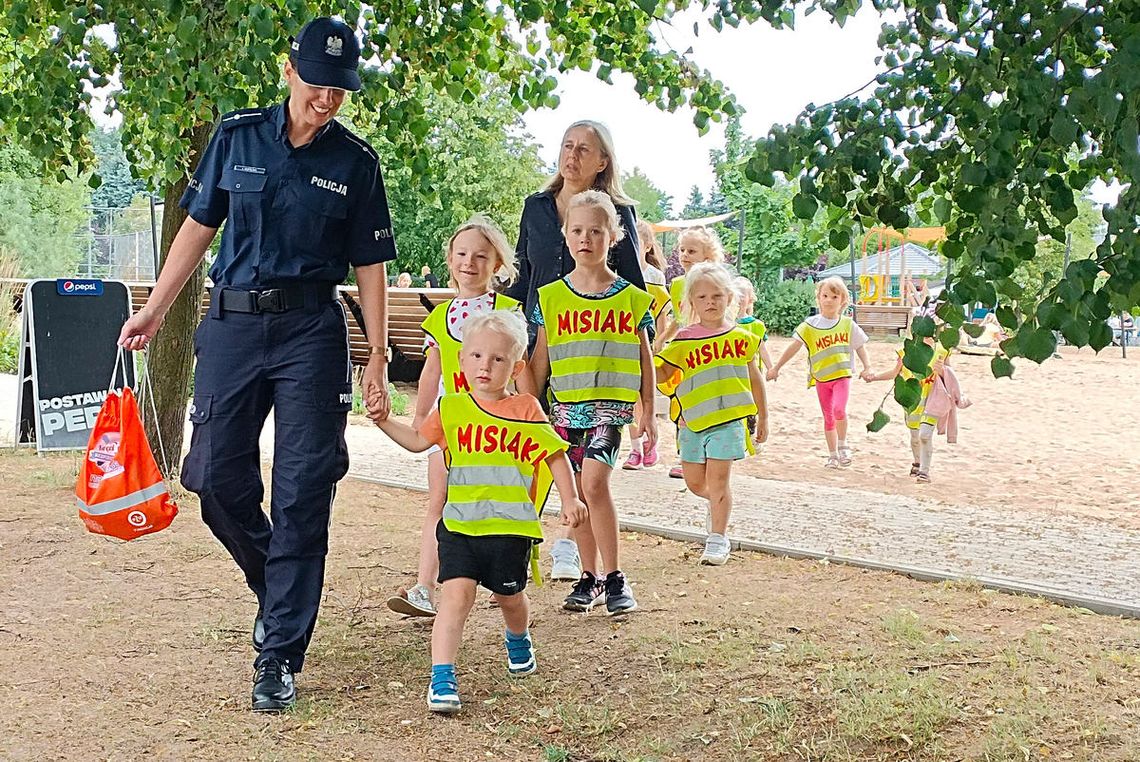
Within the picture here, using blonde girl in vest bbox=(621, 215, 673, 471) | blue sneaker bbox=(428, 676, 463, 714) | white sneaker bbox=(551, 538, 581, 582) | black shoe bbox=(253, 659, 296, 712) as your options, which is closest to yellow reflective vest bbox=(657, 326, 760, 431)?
blonde girl in vest bbox=(621, 215, 673, 471)

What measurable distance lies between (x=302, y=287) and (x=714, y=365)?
8.22 ft

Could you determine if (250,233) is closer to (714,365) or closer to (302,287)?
(302,287)

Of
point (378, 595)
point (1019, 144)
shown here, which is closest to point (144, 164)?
point (378, 595)

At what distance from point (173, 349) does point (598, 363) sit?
359 cm

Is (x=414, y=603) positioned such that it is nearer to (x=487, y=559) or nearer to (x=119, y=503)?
(x=487, y=559)

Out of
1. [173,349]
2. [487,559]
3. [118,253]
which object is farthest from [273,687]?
[118,253]

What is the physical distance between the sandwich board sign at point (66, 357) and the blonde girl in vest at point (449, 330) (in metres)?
4.99

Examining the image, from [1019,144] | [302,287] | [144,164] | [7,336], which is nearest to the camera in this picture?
[1019,144]

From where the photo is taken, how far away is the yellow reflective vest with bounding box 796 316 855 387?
35.3 ft

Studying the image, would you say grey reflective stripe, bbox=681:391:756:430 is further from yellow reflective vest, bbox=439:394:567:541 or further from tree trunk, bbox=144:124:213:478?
tree trunk, bbox=144:124:213:478

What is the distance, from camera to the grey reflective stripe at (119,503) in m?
4.63

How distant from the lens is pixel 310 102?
4121 mm

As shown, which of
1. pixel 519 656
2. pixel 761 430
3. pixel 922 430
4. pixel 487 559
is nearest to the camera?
pixel 487 559

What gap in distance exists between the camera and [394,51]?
21.1 feet
